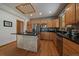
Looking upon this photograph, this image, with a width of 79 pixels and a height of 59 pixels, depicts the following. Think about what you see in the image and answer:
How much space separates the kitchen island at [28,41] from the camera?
11.1 feet

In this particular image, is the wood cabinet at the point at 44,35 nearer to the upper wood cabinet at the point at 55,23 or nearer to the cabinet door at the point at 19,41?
the upper wood cabinet at the point at 55,23

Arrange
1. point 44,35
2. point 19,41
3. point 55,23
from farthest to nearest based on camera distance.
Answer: point 55,23, point 44,35, point 19,41


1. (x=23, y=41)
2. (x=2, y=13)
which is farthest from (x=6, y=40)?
(x=2, y=13)

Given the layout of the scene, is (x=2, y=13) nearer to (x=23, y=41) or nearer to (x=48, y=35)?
A: (x=23, y=41)

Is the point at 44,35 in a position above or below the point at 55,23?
below

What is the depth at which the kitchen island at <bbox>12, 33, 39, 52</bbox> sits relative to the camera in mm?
3377

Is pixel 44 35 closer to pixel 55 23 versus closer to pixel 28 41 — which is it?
pixel 55 23

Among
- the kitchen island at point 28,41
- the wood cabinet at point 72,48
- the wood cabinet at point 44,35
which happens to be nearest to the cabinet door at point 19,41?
the kitchen island at point 28,41

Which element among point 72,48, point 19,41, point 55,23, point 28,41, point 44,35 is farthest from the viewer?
point 55,23

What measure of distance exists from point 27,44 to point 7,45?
41.0 inches

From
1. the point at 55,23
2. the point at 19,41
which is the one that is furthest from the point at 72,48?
the point at 55,23

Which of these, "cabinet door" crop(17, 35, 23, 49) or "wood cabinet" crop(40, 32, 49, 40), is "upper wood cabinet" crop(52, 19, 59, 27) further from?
"cabinet door" crop(17, 35, 23, 49)

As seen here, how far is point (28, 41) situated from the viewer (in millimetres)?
3475

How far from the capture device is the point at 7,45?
3912mm
